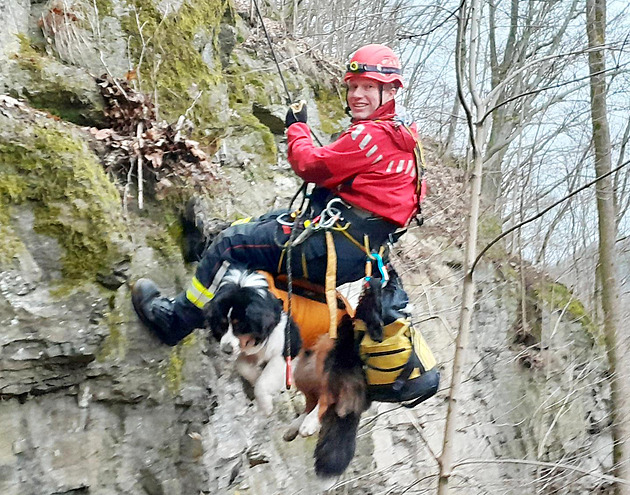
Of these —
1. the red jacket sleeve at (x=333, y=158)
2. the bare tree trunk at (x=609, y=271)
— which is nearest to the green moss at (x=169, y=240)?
the red jacket sleeve at (x=333, y=158)

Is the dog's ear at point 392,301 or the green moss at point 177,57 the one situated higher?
the green moss at point 177,57

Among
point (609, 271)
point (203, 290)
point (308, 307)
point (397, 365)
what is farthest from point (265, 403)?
point (609, 271)

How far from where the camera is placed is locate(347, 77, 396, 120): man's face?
3053mm

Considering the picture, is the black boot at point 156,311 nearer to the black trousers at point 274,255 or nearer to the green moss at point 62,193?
the black trousers at point 274,255

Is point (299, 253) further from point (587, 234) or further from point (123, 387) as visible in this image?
point (587, 234)

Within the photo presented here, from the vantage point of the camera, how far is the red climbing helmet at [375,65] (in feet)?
9.82

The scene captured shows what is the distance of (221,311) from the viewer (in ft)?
8.87

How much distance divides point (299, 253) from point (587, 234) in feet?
30.4

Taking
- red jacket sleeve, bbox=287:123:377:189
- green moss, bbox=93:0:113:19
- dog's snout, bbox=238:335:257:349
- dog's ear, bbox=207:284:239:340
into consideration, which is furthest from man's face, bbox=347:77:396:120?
green moss, bbox=93:0:113:19

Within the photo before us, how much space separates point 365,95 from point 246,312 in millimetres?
1263

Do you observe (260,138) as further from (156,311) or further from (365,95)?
(156,311)

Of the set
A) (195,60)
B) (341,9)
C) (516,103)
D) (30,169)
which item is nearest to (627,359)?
(516,103)

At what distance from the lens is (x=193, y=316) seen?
3.08m

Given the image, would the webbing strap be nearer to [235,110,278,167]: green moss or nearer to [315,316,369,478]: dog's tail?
[315,316,369,478]: dog's tail
